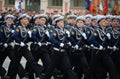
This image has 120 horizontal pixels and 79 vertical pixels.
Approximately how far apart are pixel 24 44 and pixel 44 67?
0.85m

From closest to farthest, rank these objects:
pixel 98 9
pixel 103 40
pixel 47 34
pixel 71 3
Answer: pixel 103 40 → pixel 47 34 → pixel 98 9 → pixel 71 3

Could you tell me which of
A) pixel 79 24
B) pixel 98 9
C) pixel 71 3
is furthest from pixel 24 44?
pixel 71 3

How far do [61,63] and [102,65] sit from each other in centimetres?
113

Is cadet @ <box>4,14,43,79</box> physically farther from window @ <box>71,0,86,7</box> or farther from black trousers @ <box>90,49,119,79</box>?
window @ <box>71,0,86,7</box>

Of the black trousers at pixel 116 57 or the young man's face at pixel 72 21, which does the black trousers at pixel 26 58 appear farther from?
the black trousers at pixel 116 57

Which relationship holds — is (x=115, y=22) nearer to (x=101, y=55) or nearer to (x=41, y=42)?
(x=101, y=55)

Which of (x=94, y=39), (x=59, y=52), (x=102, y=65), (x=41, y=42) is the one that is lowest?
(x=102, y=65)

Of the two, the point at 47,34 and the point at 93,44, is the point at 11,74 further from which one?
the point at 93,44

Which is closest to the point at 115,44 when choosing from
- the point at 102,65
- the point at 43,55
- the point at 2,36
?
the point at 102,65

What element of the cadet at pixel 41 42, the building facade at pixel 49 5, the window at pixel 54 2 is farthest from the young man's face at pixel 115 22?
the window at pixel 54 2

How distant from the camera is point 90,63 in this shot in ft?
36.1

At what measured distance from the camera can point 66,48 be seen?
35.1 feet

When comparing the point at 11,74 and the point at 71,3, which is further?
the point at 71,3

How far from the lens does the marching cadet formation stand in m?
10.6
